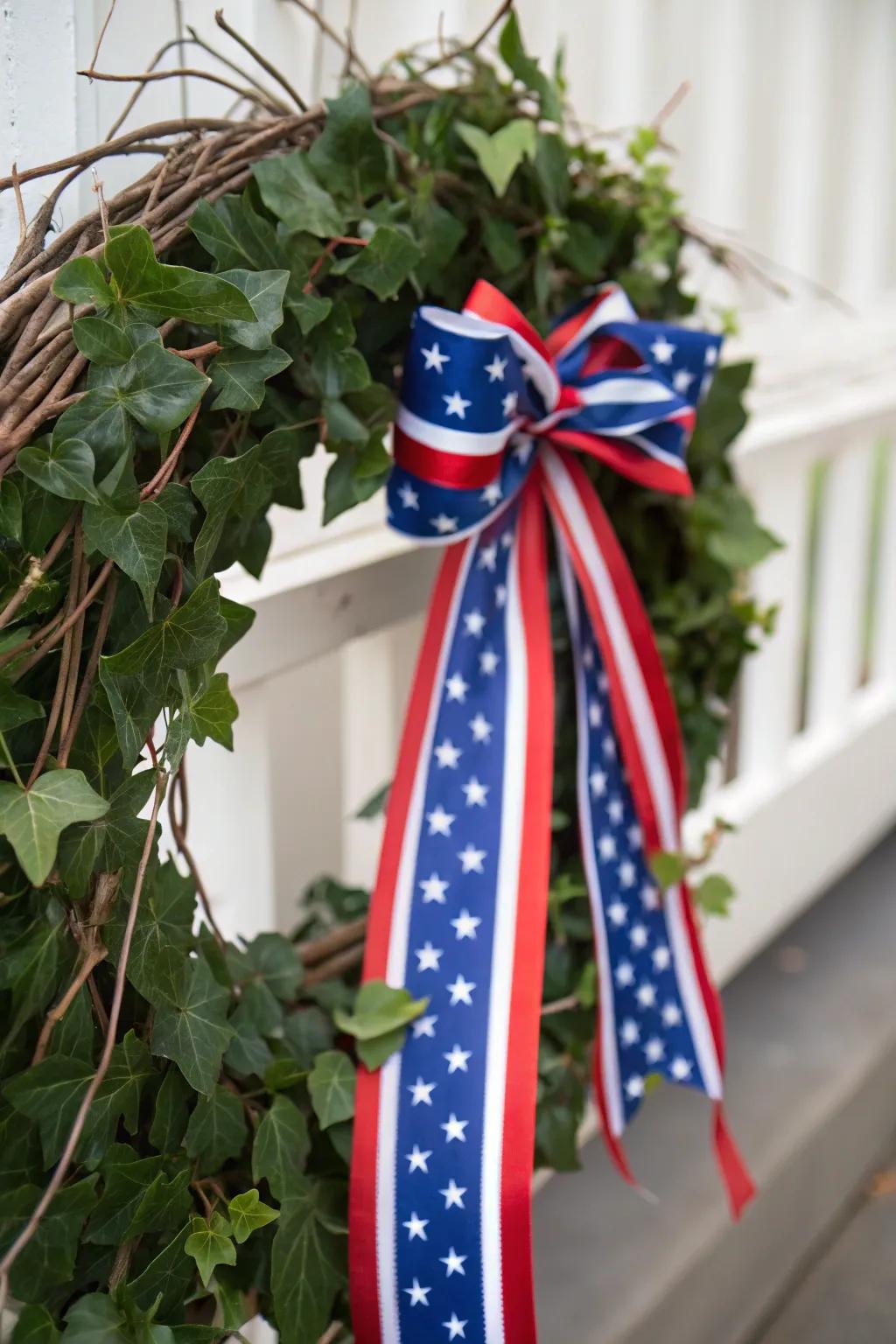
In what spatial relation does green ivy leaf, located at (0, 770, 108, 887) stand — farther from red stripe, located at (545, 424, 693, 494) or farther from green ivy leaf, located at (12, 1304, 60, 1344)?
red stripe, located at (545, 424, 693, 494)

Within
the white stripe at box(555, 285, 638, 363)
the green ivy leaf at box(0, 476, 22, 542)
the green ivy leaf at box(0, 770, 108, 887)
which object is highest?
the green ivy leaf at box(0, 476, 22, 542)

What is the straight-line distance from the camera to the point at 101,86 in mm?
765

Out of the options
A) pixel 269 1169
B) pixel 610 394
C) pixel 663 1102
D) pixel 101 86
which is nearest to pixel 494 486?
pixel 610 394

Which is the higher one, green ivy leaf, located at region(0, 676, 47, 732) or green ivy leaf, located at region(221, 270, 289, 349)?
green ivy leaf, located at region(221, 270, 289, 349)

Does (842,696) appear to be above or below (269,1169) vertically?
below

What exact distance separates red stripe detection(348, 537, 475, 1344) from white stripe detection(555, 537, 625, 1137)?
10cm

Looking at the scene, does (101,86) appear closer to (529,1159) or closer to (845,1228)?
(529,1159)

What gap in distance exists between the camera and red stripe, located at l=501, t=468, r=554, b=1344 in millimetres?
790

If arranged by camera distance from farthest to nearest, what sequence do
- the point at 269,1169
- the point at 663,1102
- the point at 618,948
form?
the point at 663,1102 → the point at 618,948 → the point at 269,1169

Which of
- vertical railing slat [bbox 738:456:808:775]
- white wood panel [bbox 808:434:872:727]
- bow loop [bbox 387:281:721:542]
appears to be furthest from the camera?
white wood panel [bbox 808:434:872:727]

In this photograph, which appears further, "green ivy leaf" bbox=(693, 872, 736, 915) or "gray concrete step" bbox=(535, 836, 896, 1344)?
"gray concrete step" bbox=(535, 836, 896, 1344)

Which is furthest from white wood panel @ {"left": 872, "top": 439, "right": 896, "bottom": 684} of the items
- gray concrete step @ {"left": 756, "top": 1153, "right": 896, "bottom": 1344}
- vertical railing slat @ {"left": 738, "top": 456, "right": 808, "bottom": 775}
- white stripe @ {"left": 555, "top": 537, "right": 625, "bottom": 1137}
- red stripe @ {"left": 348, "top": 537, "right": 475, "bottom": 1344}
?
red stripe @ {"left": 348, "top": 537, "right": 475, "bottom": 1344}

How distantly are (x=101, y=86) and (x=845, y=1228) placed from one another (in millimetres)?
1447

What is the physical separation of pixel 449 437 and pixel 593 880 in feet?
1.13
